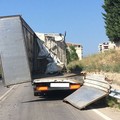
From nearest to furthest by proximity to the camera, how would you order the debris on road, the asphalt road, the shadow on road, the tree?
the asphalt road → the debris on road → the shadow on road → the tree

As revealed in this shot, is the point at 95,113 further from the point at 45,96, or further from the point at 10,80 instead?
the point at 45,96

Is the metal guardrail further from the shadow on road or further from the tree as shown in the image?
the tree

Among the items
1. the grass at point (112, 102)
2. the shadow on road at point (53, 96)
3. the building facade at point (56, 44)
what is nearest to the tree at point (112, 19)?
the building facade at point (56, 44)

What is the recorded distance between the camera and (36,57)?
21.6m

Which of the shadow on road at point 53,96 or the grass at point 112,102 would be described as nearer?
the grass at point 112,102

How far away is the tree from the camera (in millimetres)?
48250

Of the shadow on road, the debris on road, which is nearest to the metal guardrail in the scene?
the debris on road

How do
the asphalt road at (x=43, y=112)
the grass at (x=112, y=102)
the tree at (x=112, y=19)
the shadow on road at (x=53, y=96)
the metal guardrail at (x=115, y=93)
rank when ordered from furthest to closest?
the tree at (x=112, y=19) < the shadow on road at (x=53, y=96) < the grass at (x=112, y=102) < the metal guardrail at (x=115, y=93) < the asphalt road at (x=43, y=112)

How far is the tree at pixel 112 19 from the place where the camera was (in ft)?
158

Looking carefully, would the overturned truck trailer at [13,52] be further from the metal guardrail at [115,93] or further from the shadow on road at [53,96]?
the metal guardrail at [115,93]

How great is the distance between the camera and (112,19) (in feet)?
163

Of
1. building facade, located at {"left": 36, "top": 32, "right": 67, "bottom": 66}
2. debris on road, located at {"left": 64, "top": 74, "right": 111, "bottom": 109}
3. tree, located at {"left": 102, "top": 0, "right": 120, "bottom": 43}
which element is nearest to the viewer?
debris on road, located at {"left": 64, "top": 74, "right": 111, "bottom": 109}

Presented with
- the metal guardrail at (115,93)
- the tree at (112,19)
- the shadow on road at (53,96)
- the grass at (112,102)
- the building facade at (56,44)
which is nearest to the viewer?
the metal guardrail at (115,93)

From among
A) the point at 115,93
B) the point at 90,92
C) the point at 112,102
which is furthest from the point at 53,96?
the point at 115,93
